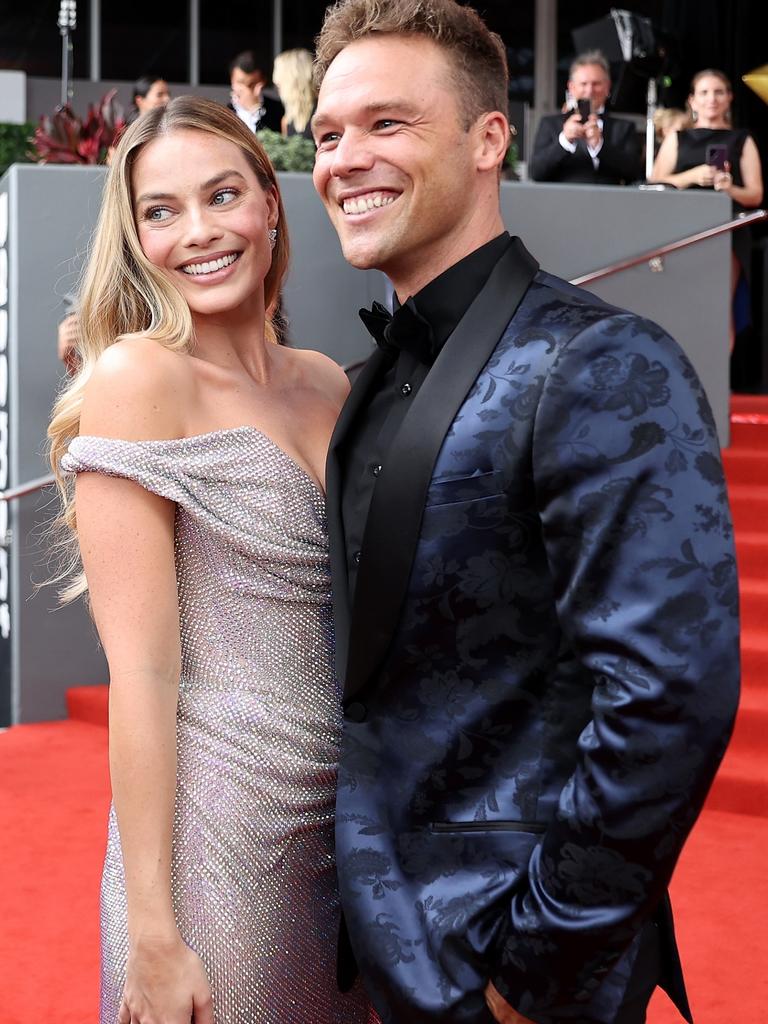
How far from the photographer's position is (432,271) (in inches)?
63.9

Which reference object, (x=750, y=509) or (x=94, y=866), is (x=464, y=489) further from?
(x=750, y=509)

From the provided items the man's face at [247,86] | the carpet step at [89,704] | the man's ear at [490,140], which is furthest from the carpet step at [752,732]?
the man's face at [247,86]

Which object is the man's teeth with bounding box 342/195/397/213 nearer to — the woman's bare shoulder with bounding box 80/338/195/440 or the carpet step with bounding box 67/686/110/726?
the woman's bare shoulder with bounding box 80/338/195/440

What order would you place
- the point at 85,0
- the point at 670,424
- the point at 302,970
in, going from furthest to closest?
the point at 85,0
the point at 302,970
the point at 670,424

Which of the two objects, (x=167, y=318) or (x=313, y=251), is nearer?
(x=167, y=318)

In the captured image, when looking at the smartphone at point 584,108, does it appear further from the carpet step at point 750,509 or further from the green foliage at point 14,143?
the green foliage at point 14,143

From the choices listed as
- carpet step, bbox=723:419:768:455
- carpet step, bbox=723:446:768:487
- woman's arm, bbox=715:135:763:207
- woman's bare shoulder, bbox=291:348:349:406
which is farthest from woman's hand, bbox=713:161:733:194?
woman's bare shoulder, bbox=291:348:349:406

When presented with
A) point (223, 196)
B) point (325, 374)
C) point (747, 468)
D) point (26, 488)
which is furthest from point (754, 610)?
point (223, 196)

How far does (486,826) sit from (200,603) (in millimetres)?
504

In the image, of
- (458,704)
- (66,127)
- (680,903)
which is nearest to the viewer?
(458,704)

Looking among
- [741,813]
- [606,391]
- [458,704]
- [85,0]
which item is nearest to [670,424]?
[606,391]

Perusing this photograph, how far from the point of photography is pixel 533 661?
1431 mm

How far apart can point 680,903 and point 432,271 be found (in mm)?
2391

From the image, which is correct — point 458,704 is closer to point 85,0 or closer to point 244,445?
point 244,445
